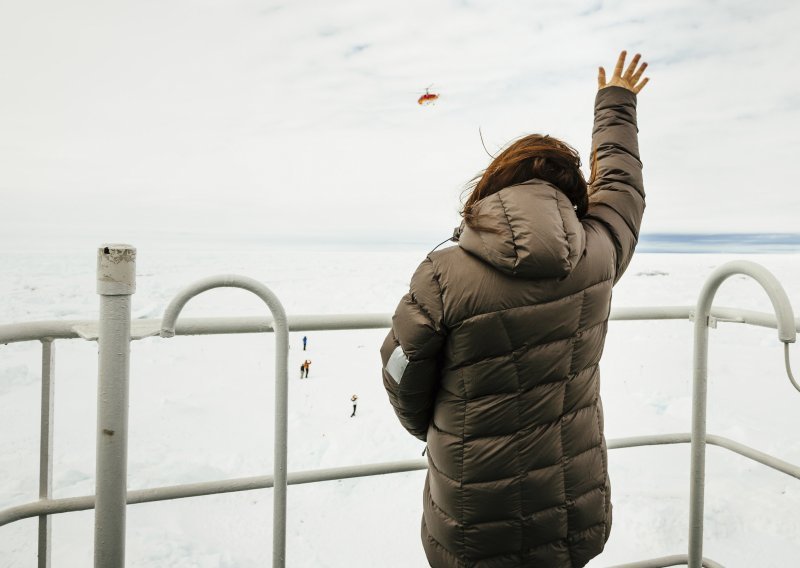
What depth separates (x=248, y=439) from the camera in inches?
195

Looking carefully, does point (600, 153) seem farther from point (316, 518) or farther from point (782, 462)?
point (316, 518)

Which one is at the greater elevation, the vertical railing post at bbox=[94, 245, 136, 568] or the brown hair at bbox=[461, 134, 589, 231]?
the brown hair at bbox=[461, 134, 589, 231]

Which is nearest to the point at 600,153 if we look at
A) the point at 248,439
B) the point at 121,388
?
the point at 121,388

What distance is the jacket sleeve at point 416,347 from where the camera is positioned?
3.22ft

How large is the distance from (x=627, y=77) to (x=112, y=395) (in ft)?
5.31

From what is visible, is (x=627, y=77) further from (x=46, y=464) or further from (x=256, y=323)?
(x=46, y=464)

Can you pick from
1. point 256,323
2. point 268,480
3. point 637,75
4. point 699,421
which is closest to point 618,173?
point 637,75

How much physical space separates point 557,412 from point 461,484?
→ 26 cm

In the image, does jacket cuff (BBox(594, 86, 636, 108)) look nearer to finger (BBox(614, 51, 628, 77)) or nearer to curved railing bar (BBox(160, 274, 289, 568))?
finger (BBox(614, 51, 628, 77))

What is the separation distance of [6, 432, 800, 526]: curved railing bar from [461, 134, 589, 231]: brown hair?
86 cm

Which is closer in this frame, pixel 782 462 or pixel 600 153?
pixel 600 153

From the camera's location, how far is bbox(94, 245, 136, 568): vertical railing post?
91 centimetres

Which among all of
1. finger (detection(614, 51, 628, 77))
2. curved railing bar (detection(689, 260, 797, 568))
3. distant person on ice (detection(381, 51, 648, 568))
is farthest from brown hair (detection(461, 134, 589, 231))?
curved railing bar (detection(689, 260, 797, 568))

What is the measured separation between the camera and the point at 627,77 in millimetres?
1532
